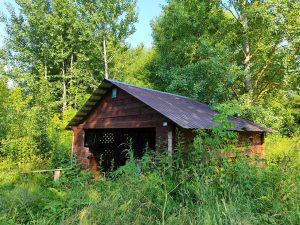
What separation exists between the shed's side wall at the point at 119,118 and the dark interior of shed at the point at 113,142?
396 mm

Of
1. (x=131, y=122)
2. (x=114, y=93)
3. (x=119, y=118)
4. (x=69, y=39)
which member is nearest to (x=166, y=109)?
(x=131, y=122)

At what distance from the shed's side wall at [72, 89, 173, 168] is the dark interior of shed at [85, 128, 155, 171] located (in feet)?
1.30

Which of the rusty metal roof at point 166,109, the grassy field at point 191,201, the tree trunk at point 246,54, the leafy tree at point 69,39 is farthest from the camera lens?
the leafy tree at point 69,39

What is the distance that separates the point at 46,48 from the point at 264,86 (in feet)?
55.5

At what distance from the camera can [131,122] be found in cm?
781

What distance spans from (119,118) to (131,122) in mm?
686

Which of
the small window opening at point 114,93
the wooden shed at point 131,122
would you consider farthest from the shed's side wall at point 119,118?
the small window opening at point 114,93

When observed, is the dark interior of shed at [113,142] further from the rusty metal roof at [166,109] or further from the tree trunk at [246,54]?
the tree trunk at [246,54]

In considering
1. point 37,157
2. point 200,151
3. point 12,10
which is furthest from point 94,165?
point 12,10

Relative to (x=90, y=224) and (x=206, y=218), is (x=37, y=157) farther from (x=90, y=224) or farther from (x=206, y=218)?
(x=206, y=218)

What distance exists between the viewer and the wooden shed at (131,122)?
6.65 metres

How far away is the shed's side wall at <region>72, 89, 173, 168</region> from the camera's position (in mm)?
6918

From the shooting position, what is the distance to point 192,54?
16.9 metres

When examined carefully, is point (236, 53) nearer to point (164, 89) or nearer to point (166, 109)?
point (164, 89)
